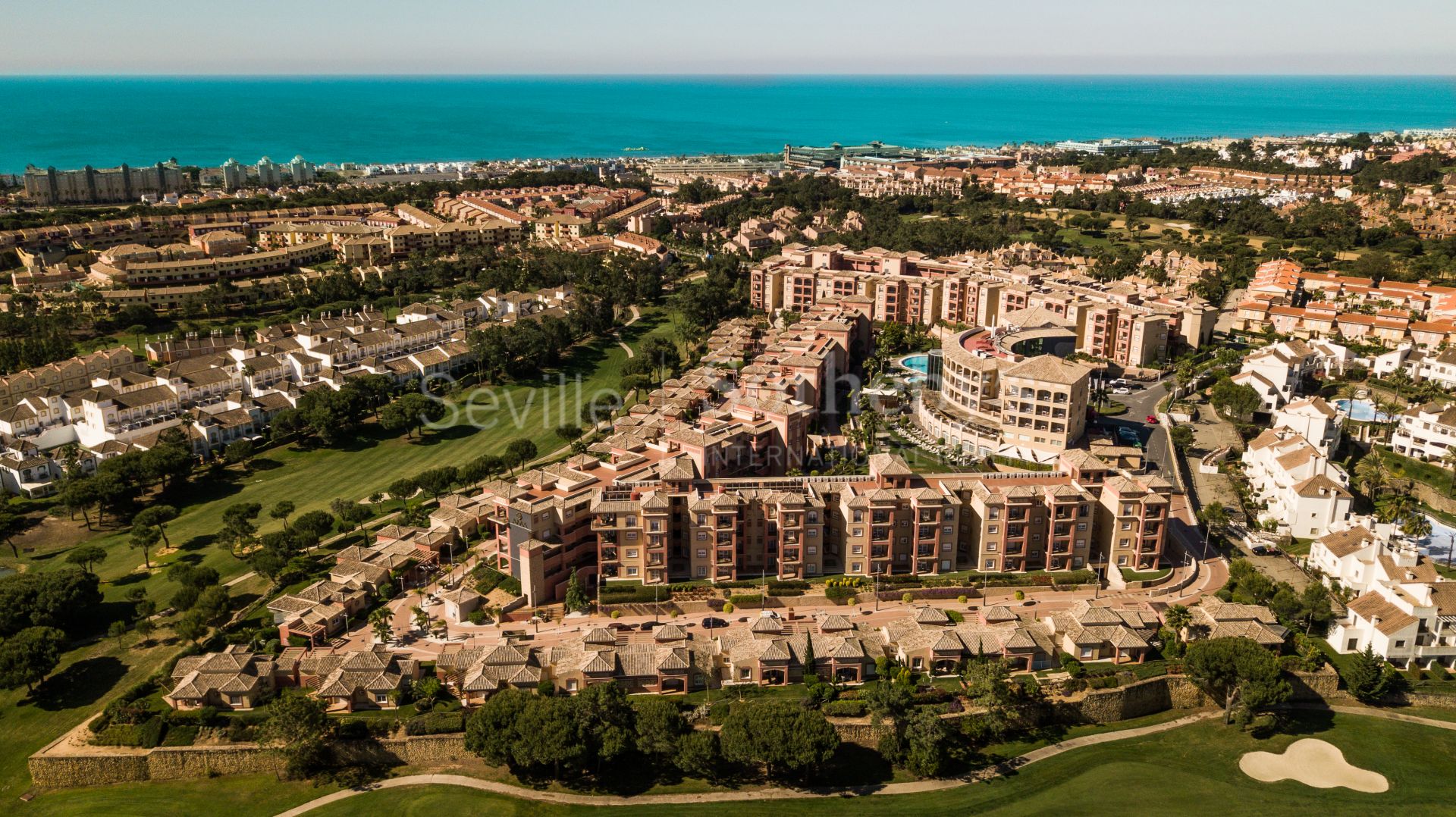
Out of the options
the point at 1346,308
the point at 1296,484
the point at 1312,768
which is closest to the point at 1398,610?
the point at 1312,768

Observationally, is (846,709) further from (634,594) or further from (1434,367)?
(1434,367)

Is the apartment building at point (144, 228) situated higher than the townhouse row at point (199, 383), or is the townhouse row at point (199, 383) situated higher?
the apartment building at point (144, 228)

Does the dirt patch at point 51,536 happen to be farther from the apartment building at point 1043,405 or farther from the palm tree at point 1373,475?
the palm tree at point 1373,475

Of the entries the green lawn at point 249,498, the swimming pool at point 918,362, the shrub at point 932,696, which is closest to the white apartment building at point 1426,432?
the swimming pool at point 918,362

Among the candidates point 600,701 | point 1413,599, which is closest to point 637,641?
point 600,701

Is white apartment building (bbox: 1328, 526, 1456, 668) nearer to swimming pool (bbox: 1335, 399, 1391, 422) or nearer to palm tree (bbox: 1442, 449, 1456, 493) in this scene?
palm tree (bbox: 1442, 449, 1456, 493)

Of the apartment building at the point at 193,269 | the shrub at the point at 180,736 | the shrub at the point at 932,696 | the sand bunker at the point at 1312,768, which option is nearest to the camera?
the sand bunker at the point at 1312,768
